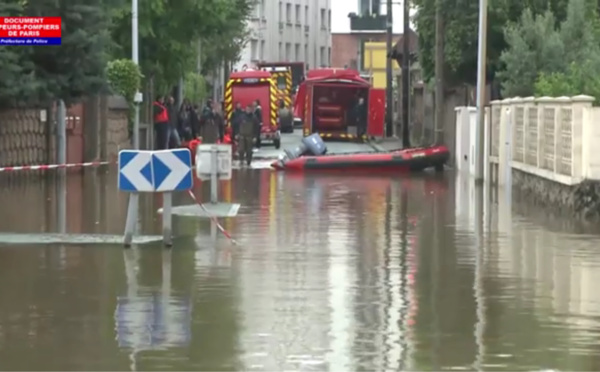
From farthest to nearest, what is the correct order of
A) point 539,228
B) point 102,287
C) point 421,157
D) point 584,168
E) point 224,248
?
point 421,157
point 584,168
point 539,228
point 224,248
point 102,287

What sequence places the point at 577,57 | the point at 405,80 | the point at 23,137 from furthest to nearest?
the point at 405,80 < the point at 23,137 < the point at 577,57

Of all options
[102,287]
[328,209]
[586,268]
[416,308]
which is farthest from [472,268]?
[328,209]

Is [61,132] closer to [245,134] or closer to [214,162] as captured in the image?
[245,134]

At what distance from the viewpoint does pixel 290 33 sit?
329ft

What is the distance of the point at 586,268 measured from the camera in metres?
15.2

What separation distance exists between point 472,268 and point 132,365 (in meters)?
6.24

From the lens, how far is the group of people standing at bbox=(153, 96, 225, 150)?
143 feet

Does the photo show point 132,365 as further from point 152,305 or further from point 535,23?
point 535,23

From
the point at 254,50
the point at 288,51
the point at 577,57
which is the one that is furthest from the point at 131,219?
the point at 288,51

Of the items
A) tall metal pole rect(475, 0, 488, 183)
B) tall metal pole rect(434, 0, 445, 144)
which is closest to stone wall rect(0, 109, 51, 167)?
tall metal pole rect(434, 0, 445, 144)

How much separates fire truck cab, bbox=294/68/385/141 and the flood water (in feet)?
117

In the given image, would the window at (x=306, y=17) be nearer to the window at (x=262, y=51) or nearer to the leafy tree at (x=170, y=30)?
the window at (x=262, y=51)

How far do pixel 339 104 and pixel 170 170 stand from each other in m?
42.6

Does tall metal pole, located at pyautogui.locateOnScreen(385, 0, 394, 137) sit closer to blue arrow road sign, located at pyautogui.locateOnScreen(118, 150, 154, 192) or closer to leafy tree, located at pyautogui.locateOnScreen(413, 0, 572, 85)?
leafy tree, located at pyautogui.locateOnScreen(413, 0, 572, 85)
